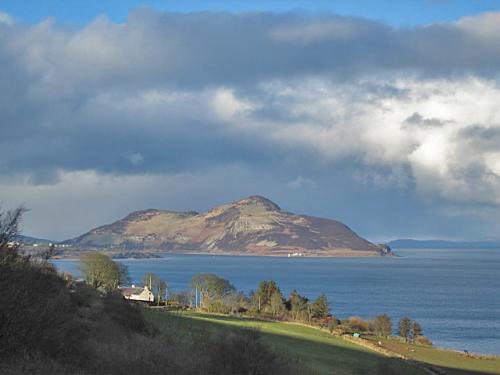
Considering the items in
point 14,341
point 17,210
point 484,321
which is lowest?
point 484,321

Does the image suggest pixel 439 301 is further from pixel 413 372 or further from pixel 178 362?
pixel 178 362

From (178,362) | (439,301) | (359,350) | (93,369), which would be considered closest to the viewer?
(93,369)

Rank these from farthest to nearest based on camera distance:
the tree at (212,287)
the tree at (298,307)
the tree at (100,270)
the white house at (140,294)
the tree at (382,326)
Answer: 1. the tree at (212,287)
2. the white house at (140,294)
3. the tree at (100,270)
4. the tree at (298,307)
5. the tree at (382,326)

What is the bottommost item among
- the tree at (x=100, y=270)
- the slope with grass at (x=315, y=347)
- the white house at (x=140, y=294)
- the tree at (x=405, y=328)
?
the tree at (x=405, y=328)

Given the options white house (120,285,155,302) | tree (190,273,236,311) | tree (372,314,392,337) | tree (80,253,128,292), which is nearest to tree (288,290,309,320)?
tree (372,314,392,337)

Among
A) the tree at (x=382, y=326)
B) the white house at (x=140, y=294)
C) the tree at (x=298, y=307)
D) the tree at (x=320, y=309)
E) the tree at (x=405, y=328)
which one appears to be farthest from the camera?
the white house at (x=140, y=294)

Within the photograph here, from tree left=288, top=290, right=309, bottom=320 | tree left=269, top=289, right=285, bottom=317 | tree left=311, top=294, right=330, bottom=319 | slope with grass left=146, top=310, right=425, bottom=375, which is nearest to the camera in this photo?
slope with grass left=146, top=310, right=425, bottom=375

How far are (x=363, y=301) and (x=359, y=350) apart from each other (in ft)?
294

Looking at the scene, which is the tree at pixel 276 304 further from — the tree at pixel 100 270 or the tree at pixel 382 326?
the tree at pixel 100 270

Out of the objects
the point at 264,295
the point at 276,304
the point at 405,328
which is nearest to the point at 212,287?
the point at 264,295

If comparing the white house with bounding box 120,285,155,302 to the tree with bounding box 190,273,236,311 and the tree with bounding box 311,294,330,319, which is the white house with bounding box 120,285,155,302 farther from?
the tree with bounding box 311,294,330,319

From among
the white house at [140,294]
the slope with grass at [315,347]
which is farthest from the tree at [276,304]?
the slope with grass at [315,347]

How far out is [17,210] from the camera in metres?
16.0

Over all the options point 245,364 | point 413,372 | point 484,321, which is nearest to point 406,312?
point 484,321
